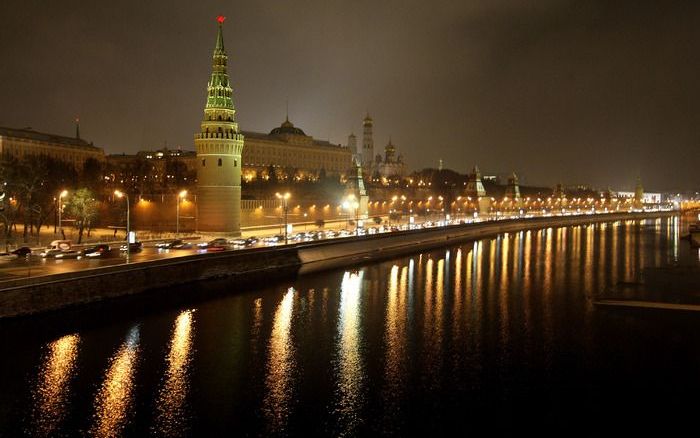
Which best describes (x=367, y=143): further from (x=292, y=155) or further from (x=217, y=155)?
(x=217, y=155)

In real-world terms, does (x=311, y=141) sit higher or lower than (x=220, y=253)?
higher

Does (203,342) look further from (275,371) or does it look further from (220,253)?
(220,253)

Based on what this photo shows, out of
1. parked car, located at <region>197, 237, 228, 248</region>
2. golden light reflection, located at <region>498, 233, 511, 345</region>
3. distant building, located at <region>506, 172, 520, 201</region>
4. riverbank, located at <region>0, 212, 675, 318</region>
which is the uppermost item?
distant building, located at <region>506, 172, 520, 201</region>

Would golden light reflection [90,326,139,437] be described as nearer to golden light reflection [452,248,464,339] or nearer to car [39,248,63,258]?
golden light reflection [452,248,464,339]

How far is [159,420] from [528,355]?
11959mm

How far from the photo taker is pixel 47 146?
87312 mm

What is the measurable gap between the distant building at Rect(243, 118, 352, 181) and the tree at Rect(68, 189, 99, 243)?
4499 cm

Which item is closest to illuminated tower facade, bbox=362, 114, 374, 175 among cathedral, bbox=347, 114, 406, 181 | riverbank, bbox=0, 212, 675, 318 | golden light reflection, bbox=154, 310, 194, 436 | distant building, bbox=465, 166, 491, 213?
cathedral, bbox=347, 114, 406, 181

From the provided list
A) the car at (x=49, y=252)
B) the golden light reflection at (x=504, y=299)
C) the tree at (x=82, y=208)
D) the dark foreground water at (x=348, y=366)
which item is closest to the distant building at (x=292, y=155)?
the tree at (x=82, y=208)

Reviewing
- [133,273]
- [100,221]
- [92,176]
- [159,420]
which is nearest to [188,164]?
[92,176]

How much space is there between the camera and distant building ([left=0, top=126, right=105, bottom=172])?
79312 mm

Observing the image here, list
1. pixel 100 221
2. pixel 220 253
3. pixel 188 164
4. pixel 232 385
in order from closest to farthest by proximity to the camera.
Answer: pixel 232 385 → pixel 220 253 → pixel 100 221 → pixel 188 164

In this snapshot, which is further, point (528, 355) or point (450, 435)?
point (528, 355)

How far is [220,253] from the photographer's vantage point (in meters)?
35.0
